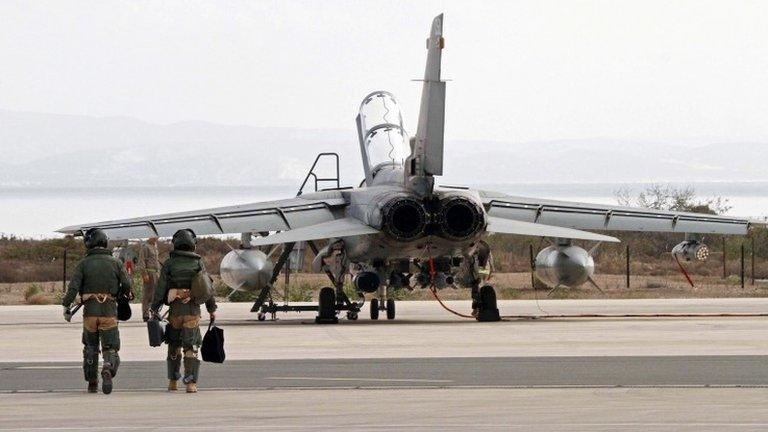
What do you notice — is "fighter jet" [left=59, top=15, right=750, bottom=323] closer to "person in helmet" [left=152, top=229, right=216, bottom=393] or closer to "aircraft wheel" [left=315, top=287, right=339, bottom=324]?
"aircraft wheel" [left=315, top=287, right=339, bottom=324]

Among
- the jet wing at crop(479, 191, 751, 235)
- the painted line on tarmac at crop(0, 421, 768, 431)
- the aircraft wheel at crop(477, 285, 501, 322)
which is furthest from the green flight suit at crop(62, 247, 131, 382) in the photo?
the jet wing at crop(479, 191, 751, 235)

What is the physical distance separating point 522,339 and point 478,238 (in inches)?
190

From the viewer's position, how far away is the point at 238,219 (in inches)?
1174

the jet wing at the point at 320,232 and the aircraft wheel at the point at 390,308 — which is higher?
the jet wing at the point at 320,232

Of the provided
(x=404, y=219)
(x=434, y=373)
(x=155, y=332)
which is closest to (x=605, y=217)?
(x=404, y=219)

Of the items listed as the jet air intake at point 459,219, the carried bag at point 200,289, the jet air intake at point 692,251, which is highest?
the jet air intake at point 459,219

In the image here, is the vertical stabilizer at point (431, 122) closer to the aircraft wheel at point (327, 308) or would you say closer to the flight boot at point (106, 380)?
the aircraft wheel at point (327, 308)

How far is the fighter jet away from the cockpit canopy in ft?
0.08

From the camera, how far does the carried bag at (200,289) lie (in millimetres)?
16609

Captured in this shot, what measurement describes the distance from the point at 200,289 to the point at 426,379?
2539 millimetres

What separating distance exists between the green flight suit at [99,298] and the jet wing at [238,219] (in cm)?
1156

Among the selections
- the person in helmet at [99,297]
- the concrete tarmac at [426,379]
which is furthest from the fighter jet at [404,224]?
the person in helmet at [99,297]

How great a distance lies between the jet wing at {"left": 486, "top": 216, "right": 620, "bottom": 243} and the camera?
28.0 m

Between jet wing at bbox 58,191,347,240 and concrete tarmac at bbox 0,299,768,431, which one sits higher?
jet wing at bbox 58,191,347,240
